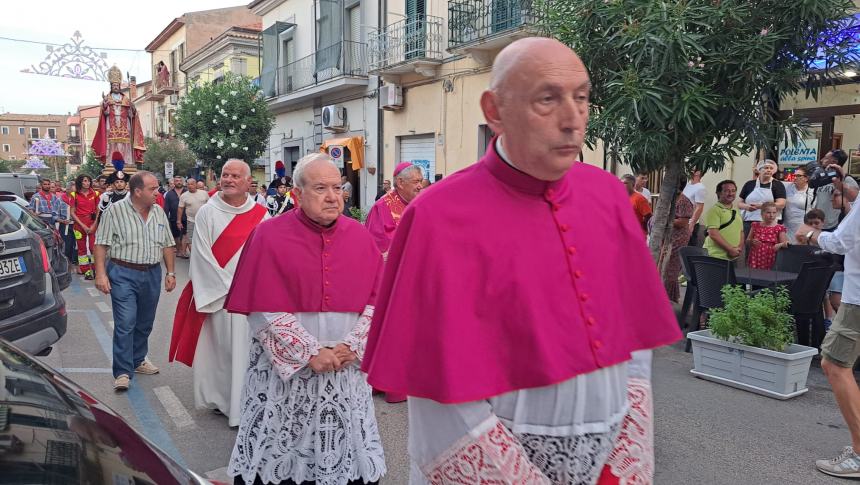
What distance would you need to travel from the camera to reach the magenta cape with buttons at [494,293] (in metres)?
1.65

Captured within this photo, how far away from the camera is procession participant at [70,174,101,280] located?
486 inches

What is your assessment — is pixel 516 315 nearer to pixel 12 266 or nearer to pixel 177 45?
pixel 12 266

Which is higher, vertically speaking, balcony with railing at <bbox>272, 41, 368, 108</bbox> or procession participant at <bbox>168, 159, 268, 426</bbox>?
balcony with railing at <bbox>272, 41, 368, 108</bbox>

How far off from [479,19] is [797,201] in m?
8.52

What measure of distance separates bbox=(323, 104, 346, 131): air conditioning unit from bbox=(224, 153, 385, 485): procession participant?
1834 centimetres

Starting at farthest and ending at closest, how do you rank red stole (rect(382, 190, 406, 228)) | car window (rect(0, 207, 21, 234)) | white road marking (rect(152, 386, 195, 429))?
red stole (rect(382, 190, 406, 228)), car window (rect(0, 207, 21, 234)), white road marking (rect(152, 386, 195, 429))

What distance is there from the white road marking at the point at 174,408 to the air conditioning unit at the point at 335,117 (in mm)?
16155

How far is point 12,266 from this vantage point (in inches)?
213

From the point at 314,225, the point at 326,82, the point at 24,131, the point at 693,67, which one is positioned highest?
the point at 24,131

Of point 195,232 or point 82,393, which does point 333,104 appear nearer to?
point 195,232

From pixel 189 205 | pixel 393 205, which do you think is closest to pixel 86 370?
pixel 393 205

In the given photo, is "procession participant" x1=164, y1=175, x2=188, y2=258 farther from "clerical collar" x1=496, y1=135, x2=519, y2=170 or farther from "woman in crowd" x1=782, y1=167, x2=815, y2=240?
"clerical collar" x1=496, y1=135, x2=519, y2=170

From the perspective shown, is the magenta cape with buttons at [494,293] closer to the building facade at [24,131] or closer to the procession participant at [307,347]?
the procession participant at [307,347]

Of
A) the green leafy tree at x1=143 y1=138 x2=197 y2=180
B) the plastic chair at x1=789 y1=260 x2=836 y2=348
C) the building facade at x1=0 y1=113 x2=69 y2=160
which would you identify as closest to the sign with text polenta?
the plastic chair at x1=789 y1=260 x2=836 y2=348
